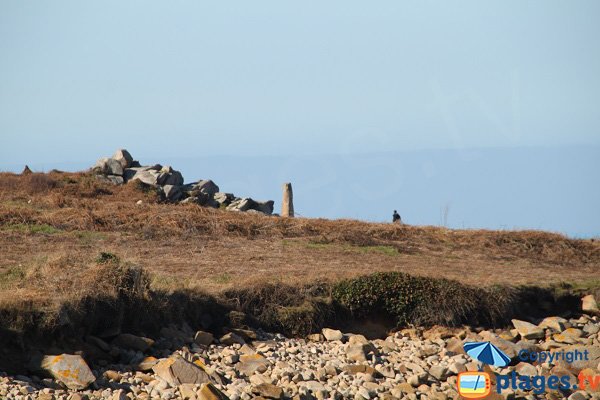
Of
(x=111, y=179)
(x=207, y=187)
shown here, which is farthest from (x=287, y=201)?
(x=111, y=179)

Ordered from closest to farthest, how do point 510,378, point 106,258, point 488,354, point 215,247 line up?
point 106,258
point 510,378
point 488,354
point 215,247

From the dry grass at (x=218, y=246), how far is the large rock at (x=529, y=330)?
1.45 metres

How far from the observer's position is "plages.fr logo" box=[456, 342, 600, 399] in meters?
14.8

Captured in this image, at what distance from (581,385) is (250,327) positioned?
6.19 metres

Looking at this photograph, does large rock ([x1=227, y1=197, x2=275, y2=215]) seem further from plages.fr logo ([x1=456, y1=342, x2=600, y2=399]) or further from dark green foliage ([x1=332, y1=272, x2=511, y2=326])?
plages.fr logo ([x1=456, y1=342, x2=600, y2=399])

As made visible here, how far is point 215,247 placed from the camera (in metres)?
22.1

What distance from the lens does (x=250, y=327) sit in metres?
16.2

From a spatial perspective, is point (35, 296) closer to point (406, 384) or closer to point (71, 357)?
point (71, 357)

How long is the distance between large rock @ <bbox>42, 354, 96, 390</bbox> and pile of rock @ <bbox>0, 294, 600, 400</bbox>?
0.02m

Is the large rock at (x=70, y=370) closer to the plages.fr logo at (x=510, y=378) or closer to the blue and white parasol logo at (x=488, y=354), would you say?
the plages.fr logo at (x=510, y=378)

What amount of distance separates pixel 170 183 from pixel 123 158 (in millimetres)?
2432

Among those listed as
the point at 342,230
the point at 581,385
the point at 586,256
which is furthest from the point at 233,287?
the point at 586,256

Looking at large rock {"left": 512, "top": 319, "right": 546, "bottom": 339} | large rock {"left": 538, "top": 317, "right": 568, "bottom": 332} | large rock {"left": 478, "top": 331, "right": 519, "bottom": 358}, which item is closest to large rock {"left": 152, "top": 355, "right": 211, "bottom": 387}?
large rock {"left": 478, "top": 331, "right": 519, "bottom": 358}

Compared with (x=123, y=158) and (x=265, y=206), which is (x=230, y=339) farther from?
(x=123, y=158)
